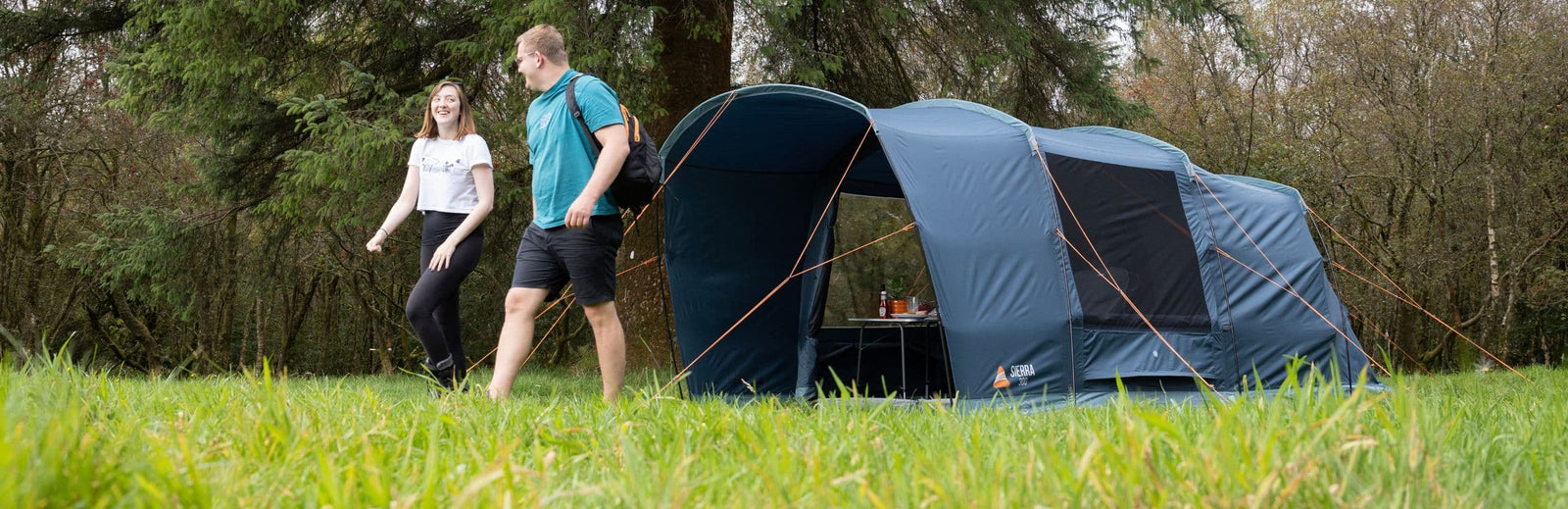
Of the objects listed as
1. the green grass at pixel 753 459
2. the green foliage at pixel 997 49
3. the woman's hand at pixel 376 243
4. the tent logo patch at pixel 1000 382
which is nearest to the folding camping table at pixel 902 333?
the tent logo patch at pixel 1000 382

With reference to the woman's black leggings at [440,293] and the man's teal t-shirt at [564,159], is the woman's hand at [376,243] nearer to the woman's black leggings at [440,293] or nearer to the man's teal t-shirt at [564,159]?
the woman's black leggings at [440,293]

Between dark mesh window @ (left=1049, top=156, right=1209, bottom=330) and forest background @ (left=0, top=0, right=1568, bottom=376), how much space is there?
39.7 inches

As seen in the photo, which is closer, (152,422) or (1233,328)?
(152,422)

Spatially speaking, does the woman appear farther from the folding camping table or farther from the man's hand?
the folding camping table

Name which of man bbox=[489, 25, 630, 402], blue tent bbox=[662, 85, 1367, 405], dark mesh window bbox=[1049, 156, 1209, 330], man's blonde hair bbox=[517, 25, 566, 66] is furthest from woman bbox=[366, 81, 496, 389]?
dark mesh window bbox=[1049, 156, 1209, 330]

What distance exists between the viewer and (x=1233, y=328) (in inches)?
203

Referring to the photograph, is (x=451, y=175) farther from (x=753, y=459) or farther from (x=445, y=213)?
(x=753, y=459)

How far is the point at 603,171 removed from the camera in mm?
3811

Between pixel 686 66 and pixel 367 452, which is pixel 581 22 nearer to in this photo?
pixel 686 66

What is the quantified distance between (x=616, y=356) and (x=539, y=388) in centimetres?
236

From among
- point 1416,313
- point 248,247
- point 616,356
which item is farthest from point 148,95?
point 1416,313

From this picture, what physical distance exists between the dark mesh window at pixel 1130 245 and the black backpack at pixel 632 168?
1.78 metres

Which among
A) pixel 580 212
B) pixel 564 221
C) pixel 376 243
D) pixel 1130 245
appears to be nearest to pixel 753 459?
pixel 580 212

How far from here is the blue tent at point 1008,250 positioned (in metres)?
4.57
